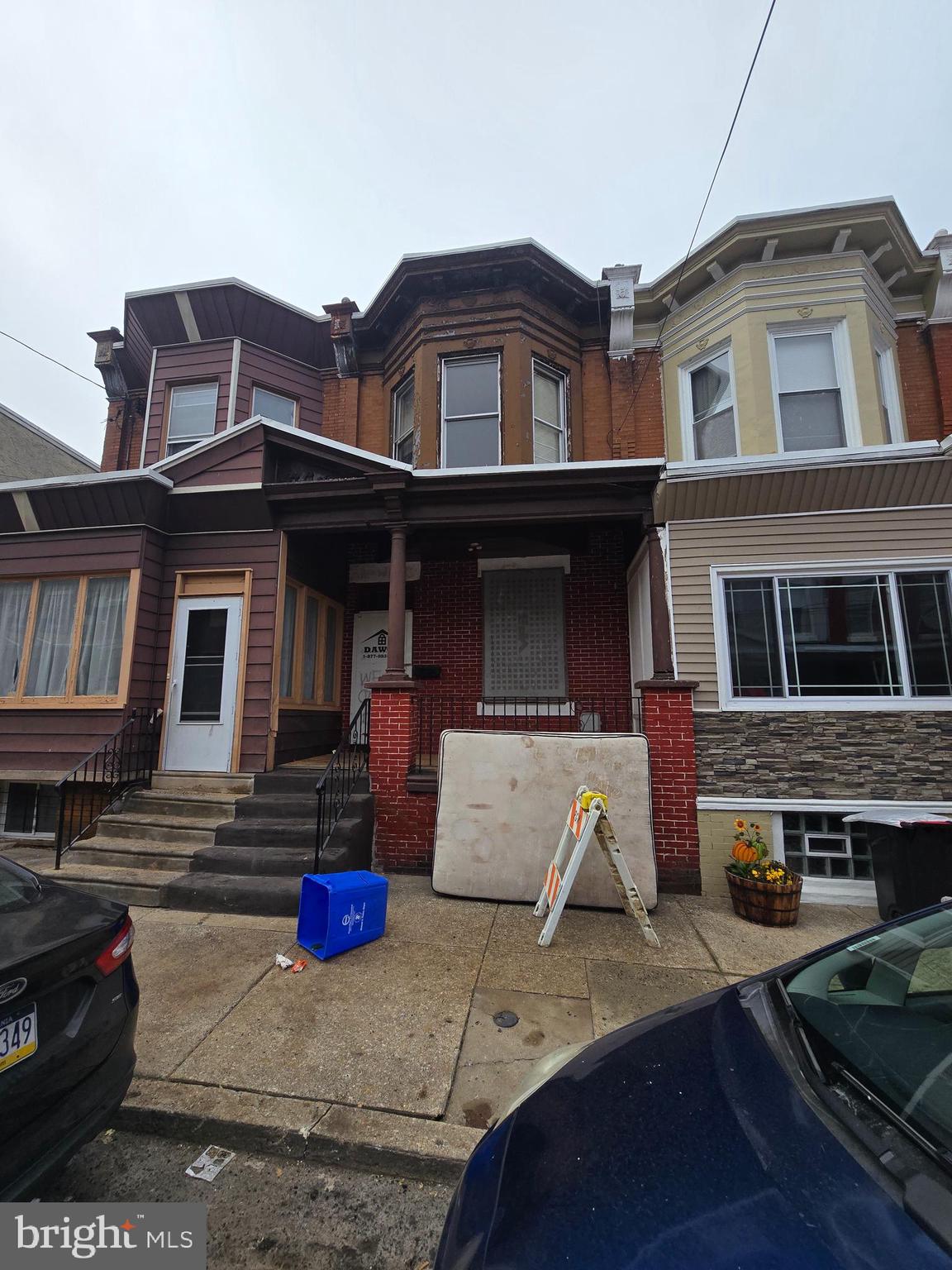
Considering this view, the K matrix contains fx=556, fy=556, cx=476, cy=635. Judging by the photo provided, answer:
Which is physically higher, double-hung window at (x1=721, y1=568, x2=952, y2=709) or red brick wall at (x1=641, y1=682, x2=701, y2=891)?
double-hung window at (x1=721, y1=568, x2=952, y2=709)

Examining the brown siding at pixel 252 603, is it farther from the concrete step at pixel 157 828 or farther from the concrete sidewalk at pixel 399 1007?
the concrete sidewalk at pixel 399 1007

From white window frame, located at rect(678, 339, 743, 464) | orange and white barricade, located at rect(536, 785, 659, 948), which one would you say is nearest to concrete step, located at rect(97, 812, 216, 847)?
orange and white barricade, located at rect(536, 785, 659, 948)

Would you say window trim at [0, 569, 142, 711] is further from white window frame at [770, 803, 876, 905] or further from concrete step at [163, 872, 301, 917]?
white window frame at [770, 803, 876, 905]

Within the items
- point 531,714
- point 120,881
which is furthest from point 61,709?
point 531,714

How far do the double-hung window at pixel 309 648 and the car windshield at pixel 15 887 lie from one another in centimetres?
470

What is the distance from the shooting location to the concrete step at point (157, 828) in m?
6.00

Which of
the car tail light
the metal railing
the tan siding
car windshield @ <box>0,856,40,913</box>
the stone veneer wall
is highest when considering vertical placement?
the tan siding

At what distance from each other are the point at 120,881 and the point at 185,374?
8.40 meters

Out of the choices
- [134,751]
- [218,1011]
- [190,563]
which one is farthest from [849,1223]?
[190,563]

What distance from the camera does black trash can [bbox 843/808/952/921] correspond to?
489cm

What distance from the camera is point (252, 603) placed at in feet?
23.9

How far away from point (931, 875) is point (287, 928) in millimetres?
5669

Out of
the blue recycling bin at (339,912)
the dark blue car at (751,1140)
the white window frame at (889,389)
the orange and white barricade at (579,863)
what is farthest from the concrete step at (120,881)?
the white window frame at (889,389)

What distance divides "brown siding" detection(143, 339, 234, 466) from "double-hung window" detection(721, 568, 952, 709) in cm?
890
